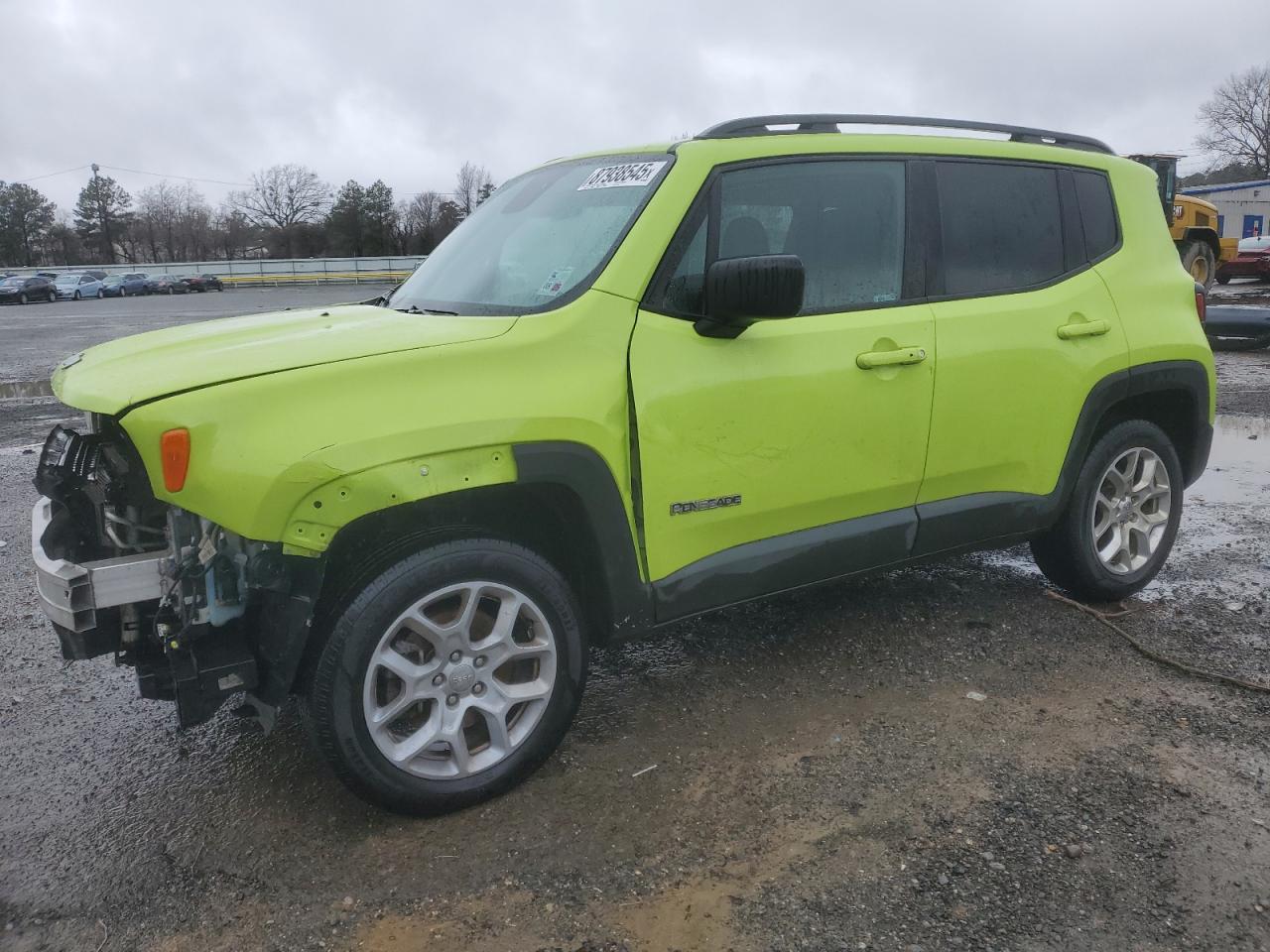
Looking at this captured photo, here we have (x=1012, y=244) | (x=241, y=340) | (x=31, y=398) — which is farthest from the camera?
(x=31, y=398)

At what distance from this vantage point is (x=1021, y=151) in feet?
13.0

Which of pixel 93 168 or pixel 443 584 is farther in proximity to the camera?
pixel 93 168

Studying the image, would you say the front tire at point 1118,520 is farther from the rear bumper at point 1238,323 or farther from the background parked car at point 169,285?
the background parked car at point 169,285

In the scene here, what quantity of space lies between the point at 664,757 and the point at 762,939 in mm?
888

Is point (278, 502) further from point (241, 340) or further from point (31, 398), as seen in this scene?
point (31, 398)

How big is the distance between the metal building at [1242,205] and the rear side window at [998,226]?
4514cm

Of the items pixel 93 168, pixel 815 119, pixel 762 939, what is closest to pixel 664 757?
pixel 762 939

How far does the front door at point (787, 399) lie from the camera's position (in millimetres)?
3025

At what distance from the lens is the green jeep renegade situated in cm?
260

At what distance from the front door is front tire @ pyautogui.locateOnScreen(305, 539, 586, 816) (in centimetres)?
43

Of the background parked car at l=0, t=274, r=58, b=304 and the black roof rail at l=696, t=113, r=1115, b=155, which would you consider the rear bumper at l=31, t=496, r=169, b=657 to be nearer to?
the black roof rail at l=696, t=113, r=1115, b=155

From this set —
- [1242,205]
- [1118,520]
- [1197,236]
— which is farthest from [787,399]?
[1242,205]

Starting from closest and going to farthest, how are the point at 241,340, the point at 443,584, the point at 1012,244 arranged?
the point at 443,584
the point at 241,340
the point at 1012,244

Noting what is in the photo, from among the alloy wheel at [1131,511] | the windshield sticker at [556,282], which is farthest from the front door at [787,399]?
the alloy wheel at [1131,511]
